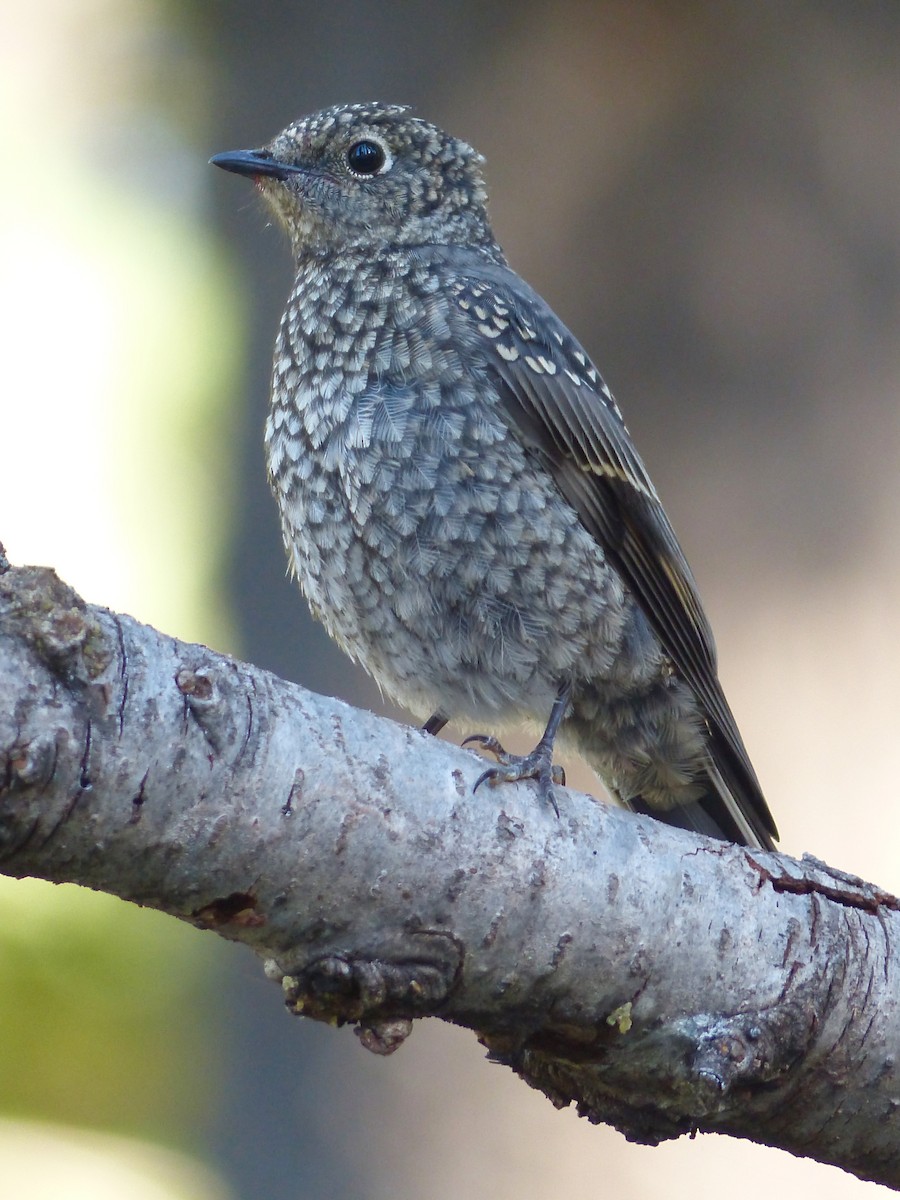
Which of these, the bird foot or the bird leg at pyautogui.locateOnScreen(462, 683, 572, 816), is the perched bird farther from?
the bird foot

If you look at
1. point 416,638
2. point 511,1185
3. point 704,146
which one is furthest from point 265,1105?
point 704,146

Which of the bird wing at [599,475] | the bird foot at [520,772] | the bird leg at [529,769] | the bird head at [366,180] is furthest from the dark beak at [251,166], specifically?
the bird foot at [520,772]

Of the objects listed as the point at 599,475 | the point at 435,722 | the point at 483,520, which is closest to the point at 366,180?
the point at 599,475

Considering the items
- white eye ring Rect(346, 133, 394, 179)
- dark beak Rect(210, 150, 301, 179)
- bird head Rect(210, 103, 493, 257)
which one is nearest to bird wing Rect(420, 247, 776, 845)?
bird head Rect(210, 103, 493, 257)

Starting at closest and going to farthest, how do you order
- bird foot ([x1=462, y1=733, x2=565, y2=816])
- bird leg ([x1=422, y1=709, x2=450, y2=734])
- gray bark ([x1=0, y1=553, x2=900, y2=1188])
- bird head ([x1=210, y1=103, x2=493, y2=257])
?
gray bark ([x1=0, y1=553, x2=900, y2=1188]) < bird foot ([x1=462, y1=733, x2=565, y2=816]) < bird leg ([x1=422, y1=709, x2=450, y2=734]) < bird head ([x1=210, y1=103, x2=493, y2=257])

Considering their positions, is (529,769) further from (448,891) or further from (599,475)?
(599,475)

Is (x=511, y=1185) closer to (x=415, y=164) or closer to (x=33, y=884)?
(x=33, y=884)

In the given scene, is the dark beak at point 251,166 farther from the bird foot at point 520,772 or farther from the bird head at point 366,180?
the bird foot at point 520,772
